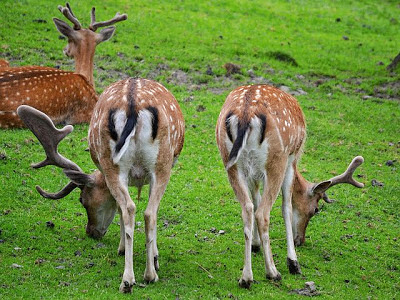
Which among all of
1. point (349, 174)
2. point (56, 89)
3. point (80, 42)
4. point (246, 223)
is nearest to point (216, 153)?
point (56, 89)

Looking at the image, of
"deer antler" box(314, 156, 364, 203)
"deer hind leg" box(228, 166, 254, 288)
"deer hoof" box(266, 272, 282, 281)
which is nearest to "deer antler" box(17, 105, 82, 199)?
"deer hind leg" box(228, 166, 254, 288)

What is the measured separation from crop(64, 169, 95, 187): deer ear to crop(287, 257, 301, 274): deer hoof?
2.22m

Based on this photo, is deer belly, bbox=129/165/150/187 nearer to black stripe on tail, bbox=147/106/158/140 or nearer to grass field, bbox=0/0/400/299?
black stripe on tail, bbox=147/106/158/140

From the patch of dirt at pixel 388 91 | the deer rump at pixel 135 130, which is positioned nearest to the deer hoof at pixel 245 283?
the deer rump at pixel 135 130

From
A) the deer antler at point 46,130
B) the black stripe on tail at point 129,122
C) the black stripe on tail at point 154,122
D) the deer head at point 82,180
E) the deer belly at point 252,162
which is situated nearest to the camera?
the black stripe on tail at point 129,122

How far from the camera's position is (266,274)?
21.6 feet

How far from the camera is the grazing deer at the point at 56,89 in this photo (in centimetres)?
1004

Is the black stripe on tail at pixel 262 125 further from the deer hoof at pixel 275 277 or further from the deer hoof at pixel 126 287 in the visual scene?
the deer hoof at pixel 126 287

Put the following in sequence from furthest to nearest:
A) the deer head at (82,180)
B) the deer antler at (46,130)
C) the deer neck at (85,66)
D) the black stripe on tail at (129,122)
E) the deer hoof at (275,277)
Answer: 1. the deer neck at (85,66)
2. the deer head at (82,180)
3. the deer antler at (46,130)
4. the deer hoof at (275,277)
5. the black stripe on tail at (129,122)

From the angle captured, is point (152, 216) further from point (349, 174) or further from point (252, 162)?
point (349, 174)

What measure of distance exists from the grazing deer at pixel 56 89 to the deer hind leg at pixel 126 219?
4.40 metres

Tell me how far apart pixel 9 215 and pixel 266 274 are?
10.1ft

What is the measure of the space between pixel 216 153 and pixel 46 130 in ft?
12.7

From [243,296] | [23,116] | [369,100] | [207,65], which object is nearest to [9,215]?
[23,116]
